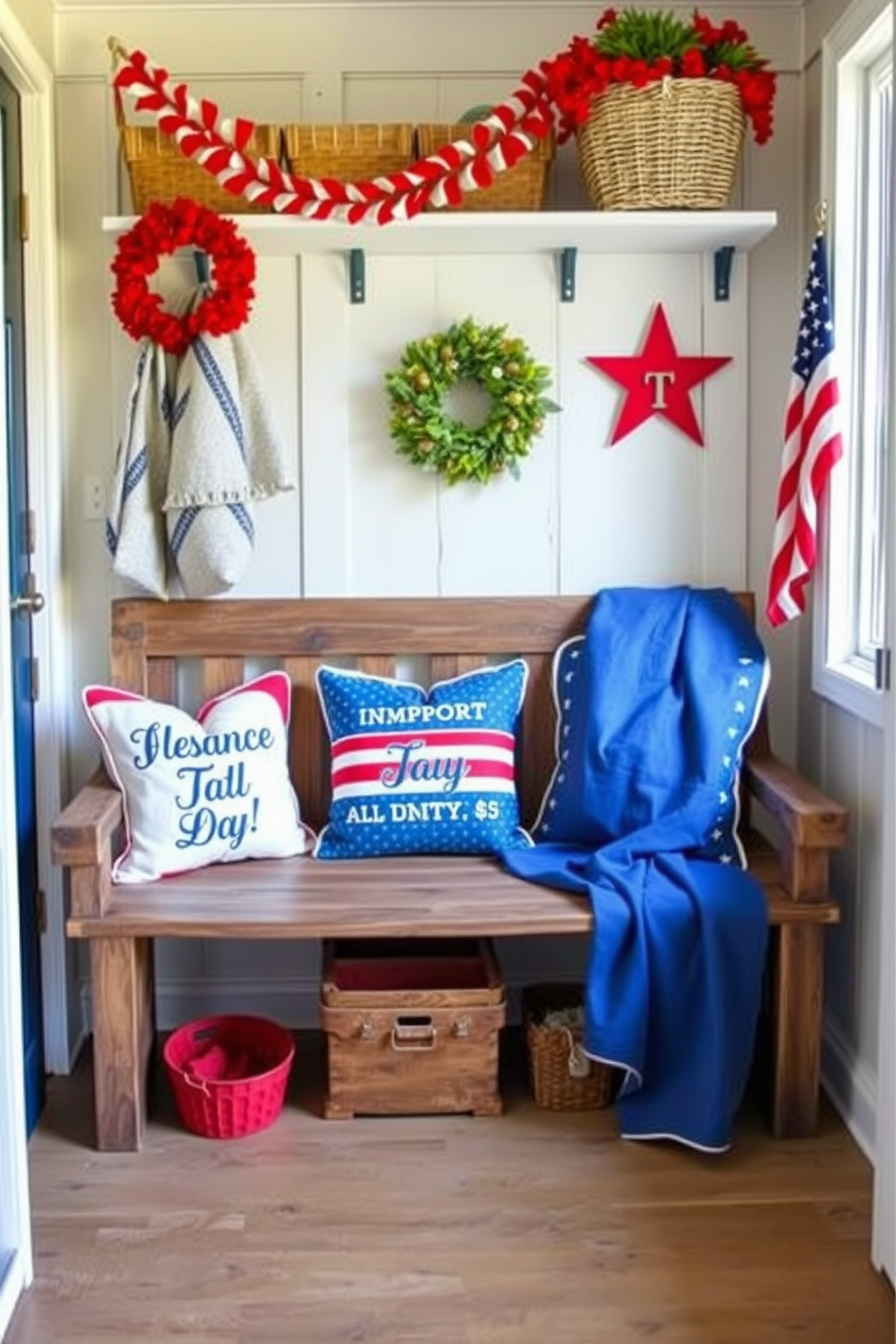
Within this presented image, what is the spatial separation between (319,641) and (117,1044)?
0.95m

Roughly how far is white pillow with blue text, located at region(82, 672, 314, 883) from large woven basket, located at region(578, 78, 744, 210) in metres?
1.30

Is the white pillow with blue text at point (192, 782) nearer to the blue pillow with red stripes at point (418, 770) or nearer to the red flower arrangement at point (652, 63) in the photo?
the blue pillow with red stripes at point (418, 770)

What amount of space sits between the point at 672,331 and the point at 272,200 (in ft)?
3.02

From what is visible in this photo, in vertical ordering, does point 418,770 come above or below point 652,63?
below

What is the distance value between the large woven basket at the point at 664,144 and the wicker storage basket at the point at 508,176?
0.31 ft

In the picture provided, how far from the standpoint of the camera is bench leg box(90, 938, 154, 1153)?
2.52m

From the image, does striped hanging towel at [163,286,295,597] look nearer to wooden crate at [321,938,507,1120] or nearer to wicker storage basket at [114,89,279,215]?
wicker storage basket at [114,89,279,215]

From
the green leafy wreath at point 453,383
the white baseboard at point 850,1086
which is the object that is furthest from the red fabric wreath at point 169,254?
the white baseboard at point 850,1086

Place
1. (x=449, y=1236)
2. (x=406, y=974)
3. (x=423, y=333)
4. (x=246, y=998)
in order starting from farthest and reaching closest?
(x=246, y=998) < (x=423, y=333) < (x=406, y=974) < (x=449, y=1236)

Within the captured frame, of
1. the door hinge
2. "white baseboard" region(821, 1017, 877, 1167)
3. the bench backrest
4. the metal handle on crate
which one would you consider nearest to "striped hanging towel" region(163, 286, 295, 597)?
the bench backrest

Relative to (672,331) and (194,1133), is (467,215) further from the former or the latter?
(194,1133)

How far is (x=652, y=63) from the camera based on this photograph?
2.68 metres

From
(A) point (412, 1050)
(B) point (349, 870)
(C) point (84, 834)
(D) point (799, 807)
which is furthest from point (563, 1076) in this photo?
(C) point (84, 834)

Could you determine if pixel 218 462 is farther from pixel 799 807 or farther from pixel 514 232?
pixel 799 807
